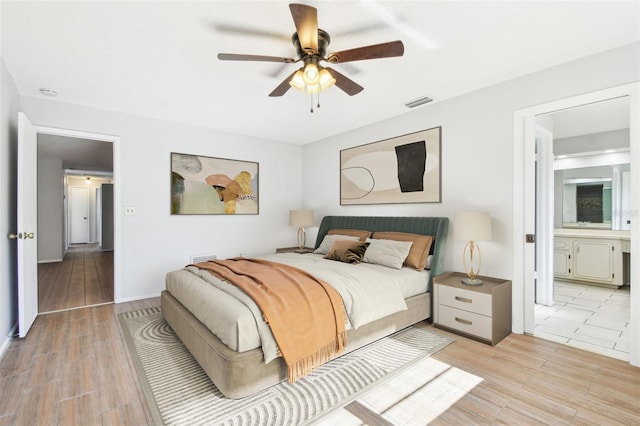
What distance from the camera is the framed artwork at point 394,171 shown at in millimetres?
3740

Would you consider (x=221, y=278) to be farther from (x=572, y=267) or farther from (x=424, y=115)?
(x=572, y=267)

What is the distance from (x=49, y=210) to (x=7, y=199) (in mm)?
5511

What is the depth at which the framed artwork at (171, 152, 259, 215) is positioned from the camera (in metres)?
4.49

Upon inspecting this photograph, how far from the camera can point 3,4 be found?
6.32ft

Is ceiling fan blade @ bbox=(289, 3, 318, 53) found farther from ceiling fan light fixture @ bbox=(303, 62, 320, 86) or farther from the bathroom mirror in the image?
the bathroom mirror

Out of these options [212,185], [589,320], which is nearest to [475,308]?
[589,320]

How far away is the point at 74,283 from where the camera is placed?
502cm

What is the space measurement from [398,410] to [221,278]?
1804 mm

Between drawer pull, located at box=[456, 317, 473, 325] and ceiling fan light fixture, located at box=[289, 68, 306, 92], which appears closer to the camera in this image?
ceiling fan light fixture, located at box=[289, 68, 306, 92]

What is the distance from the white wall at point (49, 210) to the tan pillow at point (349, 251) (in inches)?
293

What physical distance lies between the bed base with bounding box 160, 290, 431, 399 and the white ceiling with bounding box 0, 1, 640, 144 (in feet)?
7.34

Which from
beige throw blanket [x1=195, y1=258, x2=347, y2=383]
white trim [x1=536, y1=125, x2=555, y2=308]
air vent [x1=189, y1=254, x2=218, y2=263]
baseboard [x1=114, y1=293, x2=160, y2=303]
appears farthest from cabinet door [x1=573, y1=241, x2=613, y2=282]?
baseboard [x1=114, y1=293, x2=160, y2=303]

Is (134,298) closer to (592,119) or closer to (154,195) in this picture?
(154,195)

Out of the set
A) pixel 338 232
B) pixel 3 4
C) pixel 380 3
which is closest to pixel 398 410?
pixel 380 3
